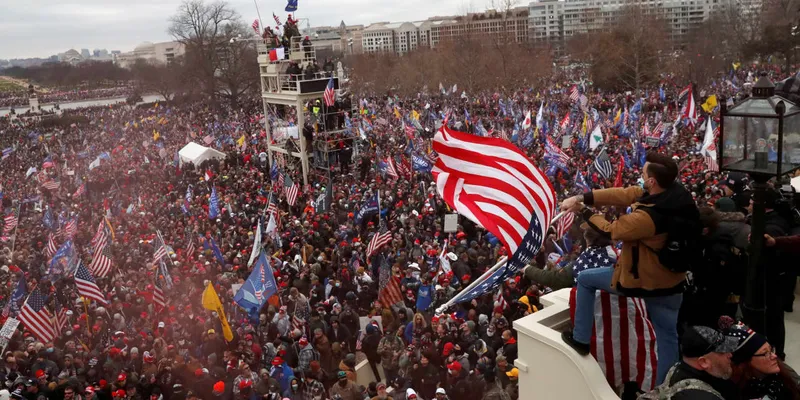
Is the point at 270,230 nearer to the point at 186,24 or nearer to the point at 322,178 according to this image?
the point at 322,178

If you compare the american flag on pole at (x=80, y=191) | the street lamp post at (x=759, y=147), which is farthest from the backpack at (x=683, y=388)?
the american flag on pole at (x=80, y=191)

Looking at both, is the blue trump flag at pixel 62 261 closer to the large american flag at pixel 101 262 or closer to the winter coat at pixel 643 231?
the large american flag at pixel 101 262

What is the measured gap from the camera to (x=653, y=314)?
4445mm

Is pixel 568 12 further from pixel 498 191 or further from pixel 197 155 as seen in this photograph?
pixel 498 191

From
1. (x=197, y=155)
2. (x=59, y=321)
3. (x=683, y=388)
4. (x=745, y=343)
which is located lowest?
(x=59, y=321)

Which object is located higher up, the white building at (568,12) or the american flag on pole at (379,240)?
the white building at (568,12)

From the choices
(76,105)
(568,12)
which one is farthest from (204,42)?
(568,12)

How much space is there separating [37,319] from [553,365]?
970cm

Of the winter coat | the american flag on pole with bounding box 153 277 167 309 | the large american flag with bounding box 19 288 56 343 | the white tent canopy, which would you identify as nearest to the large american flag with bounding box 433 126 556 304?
the winter coat

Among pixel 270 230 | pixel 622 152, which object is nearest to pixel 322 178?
pixel 270 230

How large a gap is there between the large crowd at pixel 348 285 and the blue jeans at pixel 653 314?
14 mm

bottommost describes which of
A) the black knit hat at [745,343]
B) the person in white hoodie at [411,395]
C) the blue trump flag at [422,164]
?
the person in white hoodie at [411,395]

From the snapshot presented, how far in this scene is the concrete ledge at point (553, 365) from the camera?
4.49 m

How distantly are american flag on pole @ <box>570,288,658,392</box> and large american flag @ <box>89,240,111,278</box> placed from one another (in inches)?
486
